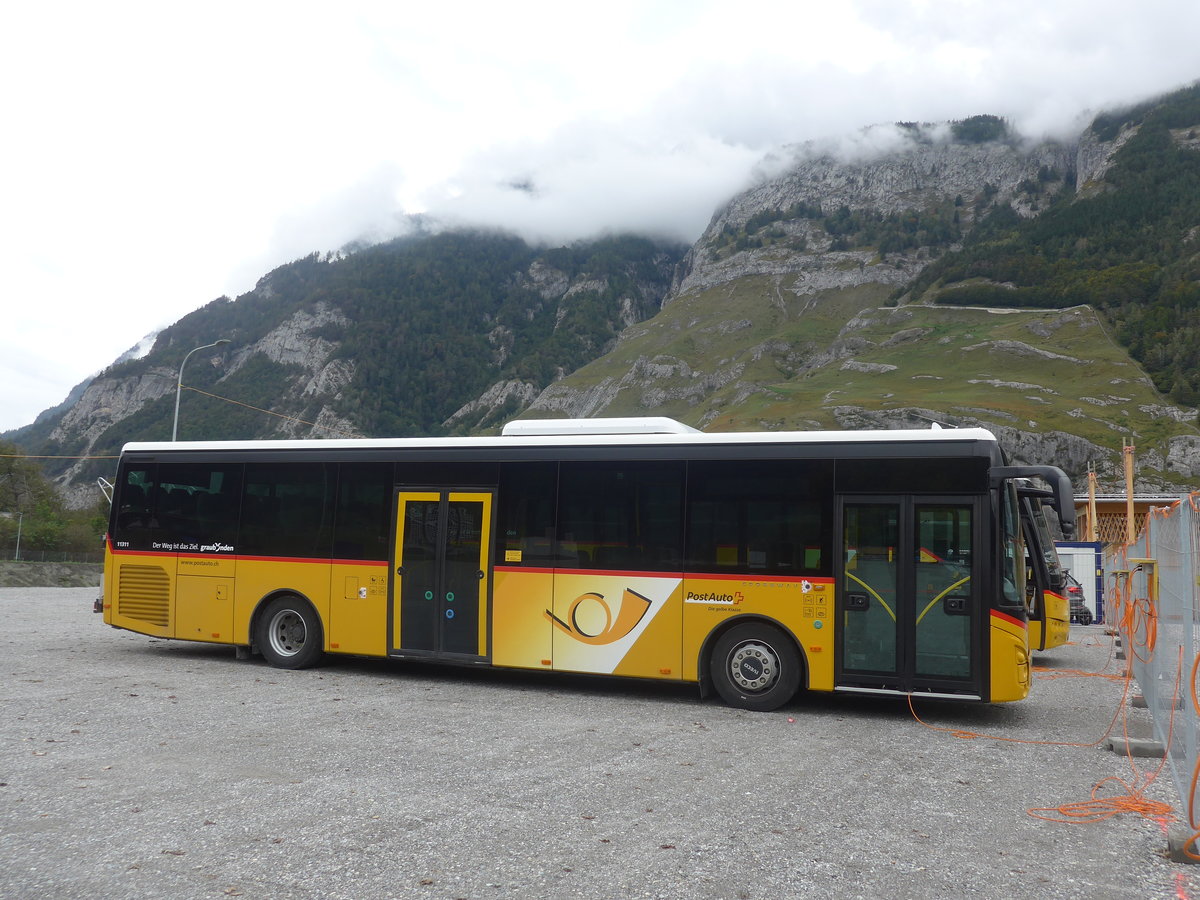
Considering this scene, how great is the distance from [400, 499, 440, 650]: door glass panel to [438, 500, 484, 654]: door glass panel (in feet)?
0.57

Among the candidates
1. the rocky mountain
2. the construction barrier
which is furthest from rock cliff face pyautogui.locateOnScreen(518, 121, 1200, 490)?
the construction barrier

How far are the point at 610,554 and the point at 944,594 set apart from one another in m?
3.83

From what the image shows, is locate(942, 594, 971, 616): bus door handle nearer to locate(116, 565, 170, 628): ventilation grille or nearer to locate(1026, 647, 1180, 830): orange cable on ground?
locate(1026, 647, 1180, 830): orange cable on ground

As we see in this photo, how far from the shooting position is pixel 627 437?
11164 mm

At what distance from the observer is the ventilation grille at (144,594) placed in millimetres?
13547

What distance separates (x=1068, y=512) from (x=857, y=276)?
645 ft

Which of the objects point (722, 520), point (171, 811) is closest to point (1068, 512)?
point (722, 520)

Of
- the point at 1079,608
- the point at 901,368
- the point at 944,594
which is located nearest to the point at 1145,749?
the point at 944,594

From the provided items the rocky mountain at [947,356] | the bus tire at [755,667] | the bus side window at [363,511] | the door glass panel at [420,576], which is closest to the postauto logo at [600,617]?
the bus tire at [755,667]

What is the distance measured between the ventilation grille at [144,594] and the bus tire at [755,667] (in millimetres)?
8562

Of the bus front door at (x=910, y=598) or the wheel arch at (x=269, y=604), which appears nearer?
the bus front door at (x=910, y=598)

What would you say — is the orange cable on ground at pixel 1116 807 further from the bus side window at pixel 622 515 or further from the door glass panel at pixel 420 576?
the door glass panel at pixel 420 576

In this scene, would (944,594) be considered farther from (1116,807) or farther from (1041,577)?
(1116,807)

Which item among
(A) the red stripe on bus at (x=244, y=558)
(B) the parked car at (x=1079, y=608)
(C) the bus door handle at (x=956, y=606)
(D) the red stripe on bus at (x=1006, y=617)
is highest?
(A) the red stripe on bus at (x=244, y=558)
